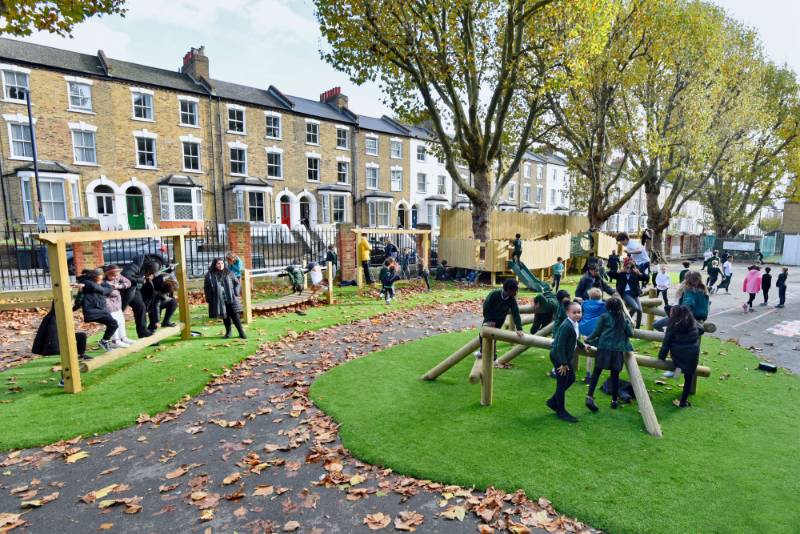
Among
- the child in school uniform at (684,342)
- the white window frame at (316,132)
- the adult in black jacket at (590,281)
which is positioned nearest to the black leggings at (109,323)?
the child in school uniform at (684,342)

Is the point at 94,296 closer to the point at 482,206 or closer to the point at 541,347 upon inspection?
the point at 541,347

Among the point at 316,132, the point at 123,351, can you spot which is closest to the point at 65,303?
the point at 123,351

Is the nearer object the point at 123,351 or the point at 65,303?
the point at 65,303

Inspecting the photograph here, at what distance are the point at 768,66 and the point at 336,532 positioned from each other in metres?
44.5

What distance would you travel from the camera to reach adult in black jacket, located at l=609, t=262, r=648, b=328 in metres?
10.6

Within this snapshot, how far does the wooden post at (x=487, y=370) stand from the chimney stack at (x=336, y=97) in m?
37.2

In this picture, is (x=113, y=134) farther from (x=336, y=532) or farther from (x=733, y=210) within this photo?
(x=733, y=210)

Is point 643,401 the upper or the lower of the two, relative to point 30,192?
lower

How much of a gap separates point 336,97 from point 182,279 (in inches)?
1334

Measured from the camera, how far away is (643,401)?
19.7 ft

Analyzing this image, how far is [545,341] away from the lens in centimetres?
655

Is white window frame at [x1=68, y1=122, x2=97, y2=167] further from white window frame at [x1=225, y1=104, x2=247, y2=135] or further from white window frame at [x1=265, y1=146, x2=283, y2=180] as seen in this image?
white window frame at [x1=265, y1=146, x2=283, y2=180]

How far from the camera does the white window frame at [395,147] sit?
1620 inches

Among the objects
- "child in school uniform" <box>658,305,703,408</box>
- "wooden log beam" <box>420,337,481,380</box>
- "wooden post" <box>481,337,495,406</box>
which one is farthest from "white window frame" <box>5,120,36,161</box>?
"child in school uniform" <box>658,305,703,408</box>
